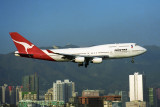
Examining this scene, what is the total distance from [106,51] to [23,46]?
2277 centimetres

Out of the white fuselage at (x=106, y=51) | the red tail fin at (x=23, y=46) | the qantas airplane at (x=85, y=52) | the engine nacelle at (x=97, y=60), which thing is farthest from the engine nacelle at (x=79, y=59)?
the red tail fin at (x=23, y=46)

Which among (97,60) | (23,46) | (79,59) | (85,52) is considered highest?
(23,46)

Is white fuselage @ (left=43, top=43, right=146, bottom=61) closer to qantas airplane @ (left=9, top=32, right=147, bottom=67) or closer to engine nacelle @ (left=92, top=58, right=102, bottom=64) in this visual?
qantas airplane @ (left=9, top=32, right=147, bottom=67)

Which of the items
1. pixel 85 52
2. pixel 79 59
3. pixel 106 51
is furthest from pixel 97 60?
pixel 85 52

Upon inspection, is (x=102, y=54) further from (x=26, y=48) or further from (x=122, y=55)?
(x=26, y=48)

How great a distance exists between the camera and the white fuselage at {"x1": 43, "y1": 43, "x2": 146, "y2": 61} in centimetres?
9656

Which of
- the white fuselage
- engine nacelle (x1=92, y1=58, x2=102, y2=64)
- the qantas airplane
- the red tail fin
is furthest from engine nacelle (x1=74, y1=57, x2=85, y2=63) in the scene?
the red tail fin

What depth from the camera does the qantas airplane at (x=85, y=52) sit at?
316ft

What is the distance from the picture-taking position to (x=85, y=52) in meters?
98.6

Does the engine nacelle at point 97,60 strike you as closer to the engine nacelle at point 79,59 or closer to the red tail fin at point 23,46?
the engine nacelle at point 79,59

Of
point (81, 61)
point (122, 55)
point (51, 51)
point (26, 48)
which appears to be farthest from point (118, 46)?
point (26, 48)


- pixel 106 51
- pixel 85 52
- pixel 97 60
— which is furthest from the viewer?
pixel 85 52

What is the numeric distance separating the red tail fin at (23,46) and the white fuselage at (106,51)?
3837mm

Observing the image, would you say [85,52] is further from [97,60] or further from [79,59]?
[97,60]
